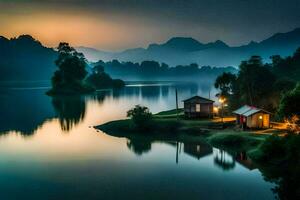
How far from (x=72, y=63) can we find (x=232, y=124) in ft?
416

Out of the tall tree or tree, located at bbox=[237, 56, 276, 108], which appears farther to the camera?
the tall tree

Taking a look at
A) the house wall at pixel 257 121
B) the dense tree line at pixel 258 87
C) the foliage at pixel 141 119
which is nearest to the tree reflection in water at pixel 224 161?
the house wall at pixel 257 121

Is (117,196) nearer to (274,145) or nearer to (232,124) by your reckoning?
(274,145)

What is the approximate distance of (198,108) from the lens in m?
75.1

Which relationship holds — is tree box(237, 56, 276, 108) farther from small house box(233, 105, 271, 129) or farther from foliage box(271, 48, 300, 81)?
foliage box(271, 48, 300, 81)

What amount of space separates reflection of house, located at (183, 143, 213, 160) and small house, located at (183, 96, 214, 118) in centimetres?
1699

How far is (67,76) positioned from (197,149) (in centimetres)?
13249

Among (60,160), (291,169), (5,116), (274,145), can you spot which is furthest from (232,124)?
Result: (5,116)

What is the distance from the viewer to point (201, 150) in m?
54.8

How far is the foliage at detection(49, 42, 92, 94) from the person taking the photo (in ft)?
582

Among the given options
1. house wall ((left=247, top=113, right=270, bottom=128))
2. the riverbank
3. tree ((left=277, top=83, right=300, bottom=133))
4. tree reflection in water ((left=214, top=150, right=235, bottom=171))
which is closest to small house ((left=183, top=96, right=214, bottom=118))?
the riverbank

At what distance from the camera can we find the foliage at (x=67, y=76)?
582 feet

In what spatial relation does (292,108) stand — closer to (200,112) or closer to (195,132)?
(195,132)

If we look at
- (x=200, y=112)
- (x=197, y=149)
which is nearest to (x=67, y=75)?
(x=200, y=112)
